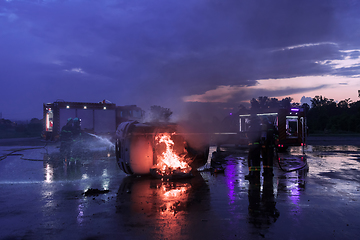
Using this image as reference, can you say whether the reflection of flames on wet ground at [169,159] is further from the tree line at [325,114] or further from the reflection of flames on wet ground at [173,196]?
the tree line at [325,114]

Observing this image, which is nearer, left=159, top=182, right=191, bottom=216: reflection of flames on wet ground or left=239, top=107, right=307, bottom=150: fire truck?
left=159, top=182, right=191, bottom=216: reflection of flames on wet ground

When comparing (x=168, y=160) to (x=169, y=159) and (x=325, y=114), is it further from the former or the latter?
(x=325, y=114)

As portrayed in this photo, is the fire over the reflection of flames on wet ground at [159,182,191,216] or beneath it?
over

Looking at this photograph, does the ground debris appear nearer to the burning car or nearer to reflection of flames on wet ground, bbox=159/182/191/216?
reflection of flames on wet ground, bbox=159/182/191/216

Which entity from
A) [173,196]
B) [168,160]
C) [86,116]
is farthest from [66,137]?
[173,196]

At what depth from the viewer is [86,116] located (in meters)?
19.6

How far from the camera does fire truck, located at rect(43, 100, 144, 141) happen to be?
755 inches

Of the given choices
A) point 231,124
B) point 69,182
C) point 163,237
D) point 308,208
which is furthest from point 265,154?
point 231,124

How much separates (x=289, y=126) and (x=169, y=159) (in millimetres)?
10781

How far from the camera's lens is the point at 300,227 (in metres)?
3.94

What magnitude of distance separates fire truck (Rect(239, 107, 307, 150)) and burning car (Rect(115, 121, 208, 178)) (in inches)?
303

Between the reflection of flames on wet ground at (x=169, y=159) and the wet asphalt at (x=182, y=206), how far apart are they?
35cm

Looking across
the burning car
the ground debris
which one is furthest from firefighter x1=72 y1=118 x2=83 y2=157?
the ground debris

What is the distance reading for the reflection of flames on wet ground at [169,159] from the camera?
756 cm
